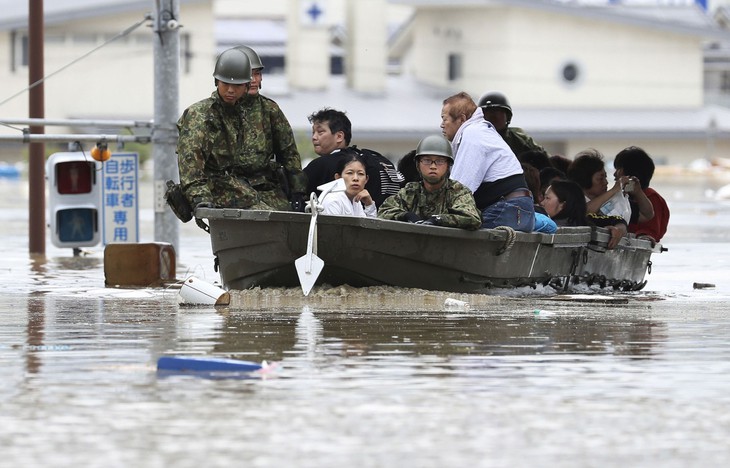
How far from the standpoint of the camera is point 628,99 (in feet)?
280

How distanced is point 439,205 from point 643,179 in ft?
15.1

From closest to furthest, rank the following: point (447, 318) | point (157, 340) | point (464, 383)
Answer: point (464, 383), point (157, 340), point (447, 318)

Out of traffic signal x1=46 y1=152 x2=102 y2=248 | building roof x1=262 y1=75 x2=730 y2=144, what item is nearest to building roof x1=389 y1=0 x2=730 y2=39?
building roof x1=262 y1=75 x2=730 y2=144

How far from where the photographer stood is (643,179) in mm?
18688

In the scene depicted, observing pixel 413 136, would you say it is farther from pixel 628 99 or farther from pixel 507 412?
pixel 507 412

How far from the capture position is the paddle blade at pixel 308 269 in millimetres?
14141

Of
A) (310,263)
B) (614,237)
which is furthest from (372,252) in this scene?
(614,237)

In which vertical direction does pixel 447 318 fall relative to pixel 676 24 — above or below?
below

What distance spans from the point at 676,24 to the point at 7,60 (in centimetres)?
3030

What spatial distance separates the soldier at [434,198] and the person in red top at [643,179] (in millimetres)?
4106

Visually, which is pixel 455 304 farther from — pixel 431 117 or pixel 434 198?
pixel 431 117

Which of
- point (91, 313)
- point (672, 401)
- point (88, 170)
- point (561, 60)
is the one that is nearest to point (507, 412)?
point (672, 401)

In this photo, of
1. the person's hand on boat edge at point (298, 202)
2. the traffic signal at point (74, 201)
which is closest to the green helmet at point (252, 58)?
the person's hand on boat edge at point (298, 202)

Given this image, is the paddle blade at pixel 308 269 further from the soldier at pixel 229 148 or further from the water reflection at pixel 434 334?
the soldier at pixel 229 148
